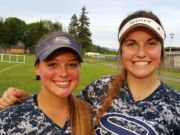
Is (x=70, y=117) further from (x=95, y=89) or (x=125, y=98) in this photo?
(x=125, y=98)

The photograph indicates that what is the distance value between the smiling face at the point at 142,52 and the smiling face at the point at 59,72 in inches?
24.0

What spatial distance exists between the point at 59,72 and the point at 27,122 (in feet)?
1.84

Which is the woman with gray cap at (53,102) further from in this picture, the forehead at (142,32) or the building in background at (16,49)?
the building in background at (16,49)

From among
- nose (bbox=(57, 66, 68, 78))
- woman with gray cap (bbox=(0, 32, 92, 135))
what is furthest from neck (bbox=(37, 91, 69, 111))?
nose (bbox=(57, 66, 68, 78))

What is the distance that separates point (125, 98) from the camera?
6.43ft

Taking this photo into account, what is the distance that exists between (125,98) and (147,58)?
1.62 ft

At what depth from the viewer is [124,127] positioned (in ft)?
5.79

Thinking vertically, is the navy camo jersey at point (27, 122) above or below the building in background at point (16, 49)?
below

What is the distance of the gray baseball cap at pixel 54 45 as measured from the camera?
1.77 metres

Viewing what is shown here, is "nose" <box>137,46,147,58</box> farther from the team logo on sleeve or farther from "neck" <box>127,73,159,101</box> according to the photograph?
the team logo on sleeve

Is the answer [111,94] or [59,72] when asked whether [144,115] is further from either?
[59,72]

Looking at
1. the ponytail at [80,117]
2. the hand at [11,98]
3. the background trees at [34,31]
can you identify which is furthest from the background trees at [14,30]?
the ponytail at [80,117]

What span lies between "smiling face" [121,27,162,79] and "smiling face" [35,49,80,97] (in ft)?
2.00

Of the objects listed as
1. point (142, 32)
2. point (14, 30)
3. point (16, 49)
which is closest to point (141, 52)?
point (142, 32)
